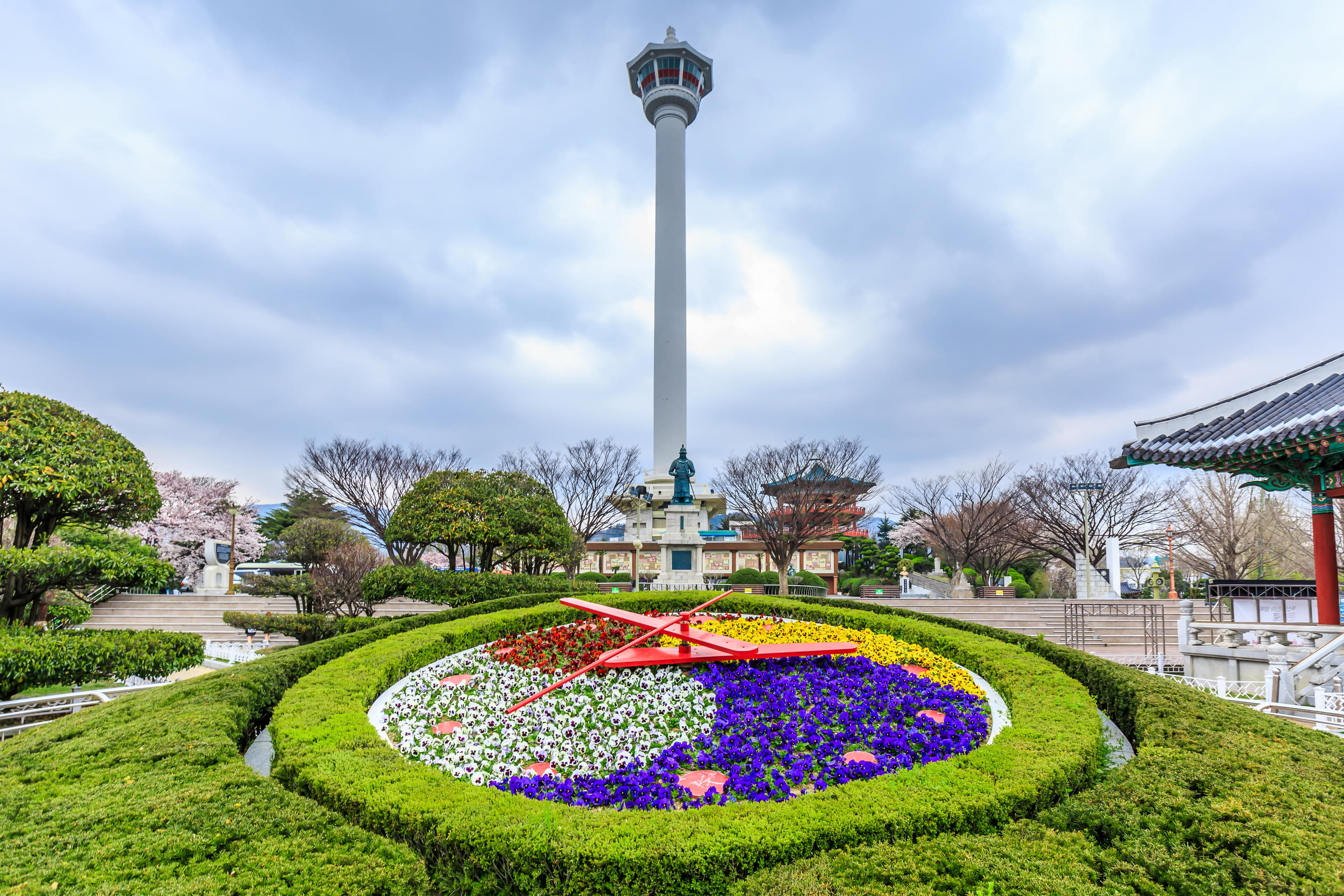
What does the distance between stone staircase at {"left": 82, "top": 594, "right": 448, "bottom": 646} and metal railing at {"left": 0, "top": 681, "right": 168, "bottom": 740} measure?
9.06 m

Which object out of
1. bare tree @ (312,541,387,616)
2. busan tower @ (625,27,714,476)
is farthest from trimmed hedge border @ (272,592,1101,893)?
busan tower @ (625,27,714,476)

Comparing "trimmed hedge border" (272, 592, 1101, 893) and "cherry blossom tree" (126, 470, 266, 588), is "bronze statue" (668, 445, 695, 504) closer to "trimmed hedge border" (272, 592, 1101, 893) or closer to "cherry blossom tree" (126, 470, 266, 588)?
"cherry blossom tree" (126, 470, 266, 588)

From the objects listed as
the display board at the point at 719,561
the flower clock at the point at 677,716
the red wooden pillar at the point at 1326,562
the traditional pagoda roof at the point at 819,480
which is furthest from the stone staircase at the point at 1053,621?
the display board at the point at 719,561

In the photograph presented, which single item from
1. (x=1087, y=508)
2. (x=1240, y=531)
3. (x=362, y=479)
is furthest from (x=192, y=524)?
(x=1240, y=531)

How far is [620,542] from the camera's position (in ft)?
113

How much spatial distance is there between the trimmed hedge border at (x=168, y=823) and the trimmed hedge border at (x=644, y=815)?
267 mm

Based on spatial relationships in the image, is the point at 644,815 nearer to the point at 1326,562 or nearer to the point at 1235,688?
the point at 1235,688

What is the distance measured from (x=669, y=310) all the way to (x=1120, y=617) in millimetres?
27043

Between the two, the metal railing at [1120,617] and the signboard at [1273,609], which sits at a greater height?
the signboard at [1273,609]

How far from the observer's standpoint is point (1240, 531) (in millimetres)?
26172

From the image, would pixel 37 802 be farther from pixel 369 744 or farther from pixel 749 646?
pixel 749 646

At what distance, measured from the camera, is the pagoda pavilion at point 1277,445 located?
889 cm

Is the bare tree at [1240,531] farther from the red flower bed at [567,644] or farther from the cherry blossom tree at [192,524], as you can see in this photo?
the cherry blossom tree at [192,524]

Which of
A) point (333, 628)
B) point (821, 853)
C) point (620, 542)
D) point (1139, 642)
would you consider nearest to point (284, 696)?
point (821, 853)
